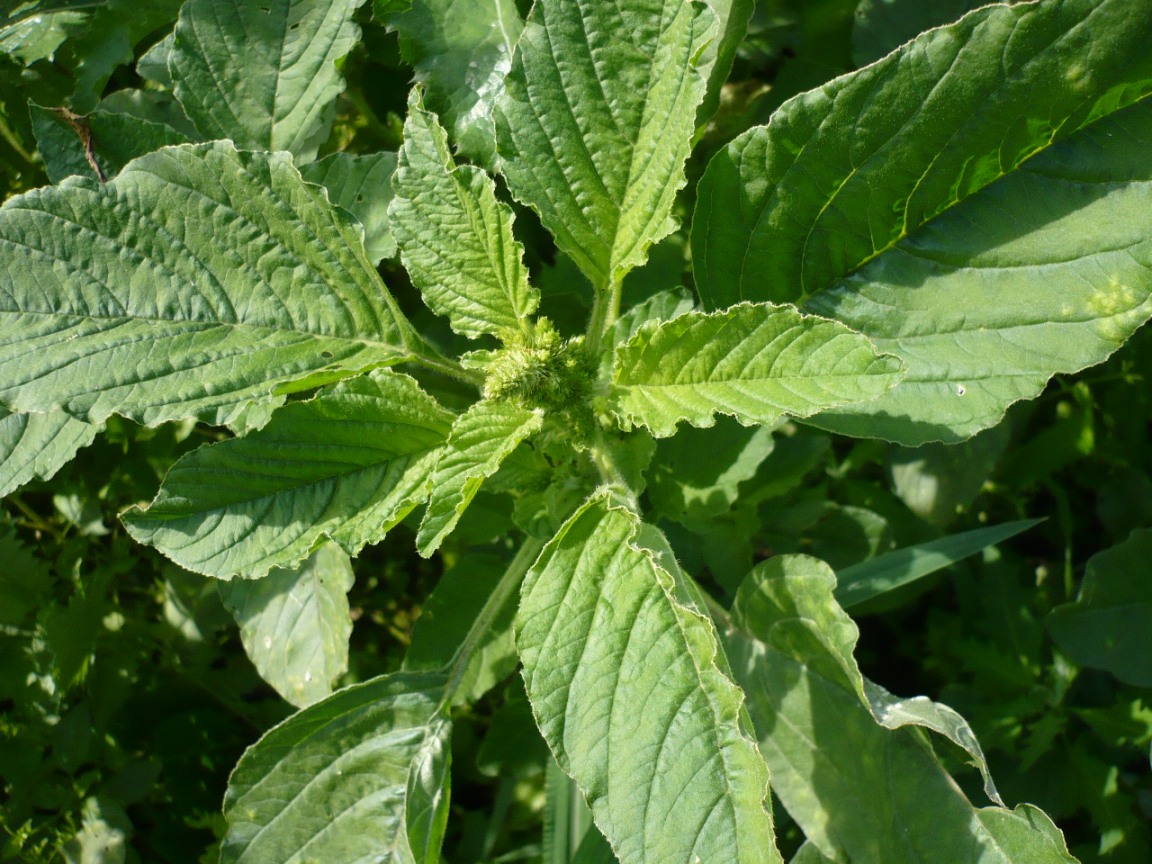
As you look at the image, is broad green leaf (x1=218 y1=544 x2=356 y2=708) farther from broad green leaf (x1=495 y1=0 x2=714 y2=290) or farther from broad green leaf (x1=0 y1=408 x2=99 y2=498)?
broad green leaf (x1=495 y1=0 x2=714 y2=290)

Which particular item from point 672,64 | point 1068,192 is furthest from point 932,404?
point 672,64

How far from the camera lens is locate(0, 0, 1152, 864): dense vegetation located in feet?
5.08

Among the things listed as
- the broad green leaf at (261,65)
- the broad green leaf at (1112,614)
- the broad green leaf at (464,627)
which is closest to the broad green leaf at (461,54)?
the broad green leaf at (261,65)

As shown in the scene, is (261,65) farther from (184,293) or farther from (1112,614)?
(1112,614)

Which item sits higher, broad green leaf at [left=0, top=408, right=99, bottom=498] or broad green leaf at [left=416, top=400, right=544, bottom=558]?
broad green leaf at [left=0, top=408, right=99, bottom=498]

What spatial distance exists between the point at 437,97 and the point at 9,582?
1747mm

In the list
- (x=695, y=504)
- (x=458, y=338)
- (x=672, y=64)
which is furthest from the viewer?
(x=458, y=338)

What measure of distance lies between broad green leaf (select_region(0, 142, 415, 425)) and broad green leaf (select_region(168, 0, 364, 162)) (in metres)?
0.41

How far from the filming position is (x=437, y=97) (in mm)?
2125

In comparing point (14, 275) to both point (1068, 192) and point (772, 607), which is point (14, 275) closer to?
point (772, 607)

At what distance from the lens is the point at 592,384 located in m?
1.79

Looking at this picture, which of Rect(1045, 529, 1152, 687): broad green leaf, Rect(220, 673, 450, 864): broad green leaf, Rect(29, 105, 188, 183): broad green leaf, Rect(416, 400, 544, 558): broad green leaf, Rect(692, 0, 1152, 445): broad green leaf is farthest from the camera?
Rect(1045, 529, 1152, 687): broad green leaf

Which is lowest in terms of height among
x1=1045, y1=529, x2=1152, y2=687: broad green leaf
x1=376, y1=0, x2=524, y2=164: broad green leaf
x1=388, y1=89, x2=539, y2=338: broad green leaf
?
x1=1045, y1=529, x2=1152, y2=687: broad green leaf

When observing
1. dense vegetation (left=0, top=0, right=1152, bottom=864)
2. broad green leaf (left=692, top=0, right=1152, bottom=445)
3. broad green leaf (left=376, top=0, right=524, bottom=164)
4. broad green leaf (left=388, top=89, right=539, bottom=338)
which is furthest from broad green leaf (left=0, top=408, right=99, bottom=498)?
broad green leaf (left=692, top=0, right=1152, bottom=445)
